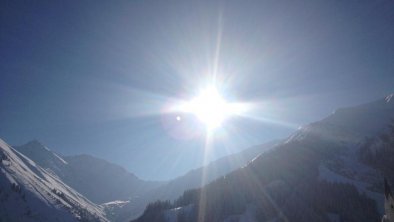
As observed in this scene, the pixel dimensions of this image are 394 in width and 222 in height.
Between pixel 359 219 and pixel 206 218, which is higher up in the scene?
pixel 206 218

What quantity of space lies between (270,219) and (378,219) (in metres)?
61.0

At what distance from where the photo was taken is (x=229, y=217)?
636ft

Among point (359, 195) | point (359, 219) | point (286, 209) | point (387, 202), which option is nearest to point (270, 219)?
point (286, 209)

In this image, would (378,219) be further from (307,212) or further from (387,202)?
(387,202)

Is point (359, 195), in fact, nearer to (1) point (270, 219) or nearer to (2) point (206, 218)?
(1) point (270, 219)

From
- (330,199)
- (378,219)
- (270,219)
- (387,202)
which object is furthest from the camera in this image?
(330,199)

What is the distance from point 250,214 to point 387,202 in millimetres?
148052

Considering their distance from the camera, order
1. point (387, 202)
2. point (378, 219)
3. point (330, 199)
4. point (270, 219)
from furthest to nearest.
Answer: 1. point (330, 199)
2. point (270, 219)
3. point (378, 219)
4. point (387, 202)

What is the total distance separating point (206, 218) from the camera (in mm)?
199500

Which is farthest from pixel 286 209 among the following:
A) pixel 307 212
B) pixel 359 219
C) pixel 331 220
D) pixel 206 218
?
pixel 206 218

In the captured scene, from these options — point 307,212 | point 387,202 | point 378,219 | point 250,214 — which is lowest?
point 387,202

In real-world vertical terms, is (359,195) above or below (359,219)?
above

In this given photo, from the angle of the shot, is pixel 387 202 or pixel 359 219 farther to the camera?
pixel 359 219

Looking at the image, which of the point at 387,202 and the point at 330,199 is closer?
the point at 387,202
